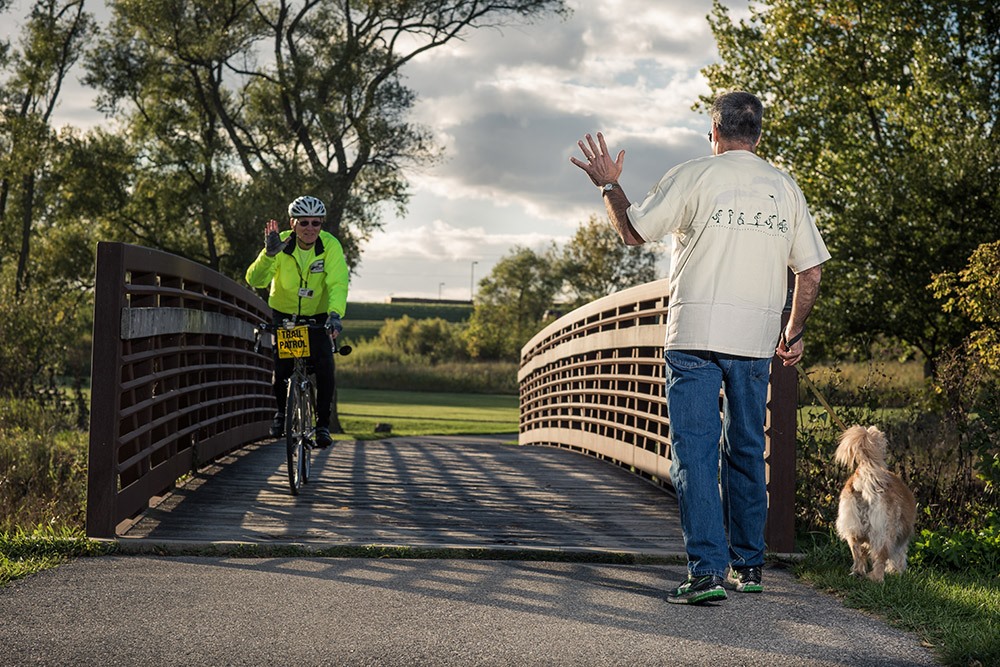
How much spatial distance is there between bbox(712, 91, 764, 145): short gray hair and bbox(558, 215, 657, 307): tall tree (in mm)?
54029

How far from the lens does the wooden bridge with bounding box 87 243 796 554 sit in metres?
5.70

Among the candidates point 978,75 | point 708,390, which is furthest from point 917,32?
point 708,390

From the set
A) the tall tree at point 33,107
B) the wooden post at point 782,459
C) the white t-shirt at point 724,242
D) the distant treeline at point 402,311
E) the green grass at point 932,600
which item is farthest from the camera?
the distant treeline at point 402,311

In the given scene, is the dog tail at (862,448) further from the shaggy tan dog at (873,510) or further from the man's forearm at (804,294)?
the man's forearm at (804,294)

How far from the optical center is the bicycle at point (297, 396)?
24.3 ft

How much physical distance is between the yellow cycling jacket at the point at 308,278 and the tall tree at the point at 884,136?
12.8 m

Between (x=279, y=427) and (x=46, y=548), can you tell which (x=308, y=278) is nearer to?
(x=279, y=427)

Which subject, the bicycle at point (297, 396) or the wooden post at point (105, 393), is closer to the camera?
the wooden post at point (105, 393)

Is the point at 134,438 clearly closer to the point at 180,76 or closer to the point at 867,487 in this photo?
the point at 867,487

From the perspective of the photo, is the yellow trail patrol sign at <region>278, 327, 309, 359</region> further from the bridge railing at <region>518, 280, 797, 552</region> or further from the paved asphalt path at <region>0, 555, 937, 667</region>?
the bridge railing at <region>518, 280, 797, 552</region>

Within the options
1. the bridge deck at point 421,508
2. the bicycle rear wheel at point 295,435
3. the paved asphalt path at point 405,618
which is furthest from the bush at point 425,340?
the paved asphalt path at point 405,618

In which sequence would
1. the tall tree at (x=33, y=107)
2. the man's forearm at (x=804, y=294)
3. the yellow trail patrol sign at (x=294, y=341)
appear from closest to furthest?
the man's forearm at (x=804, y=294) < the yellow trail patrol sign at (x=294, y=341) < the tall tree at (x=33, y=107)

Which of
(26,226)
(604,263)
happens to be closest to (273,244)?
(26,226)

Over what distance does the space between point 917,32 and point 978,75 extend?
67.3 inches
